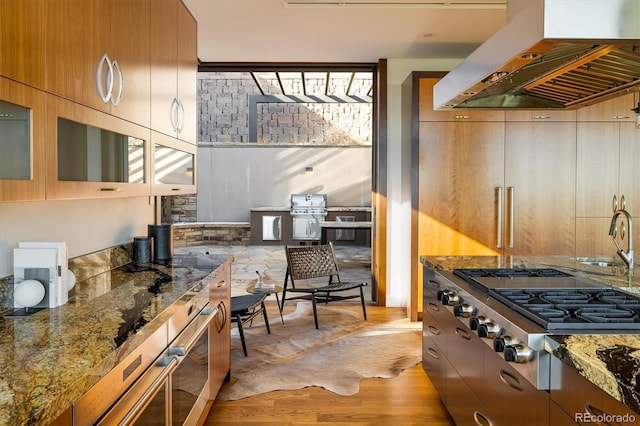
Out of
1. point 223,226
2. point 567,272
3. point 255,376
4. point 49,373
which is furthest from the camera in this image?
point 223,226

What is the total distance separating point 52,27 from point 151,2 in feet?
3.51

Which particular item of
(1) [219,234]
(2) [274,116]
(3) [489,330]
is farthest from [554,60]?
(2) [274,116]

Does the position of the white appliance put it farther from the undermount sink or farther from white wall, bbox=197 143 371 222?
white wall, bbox=197 143 371 222

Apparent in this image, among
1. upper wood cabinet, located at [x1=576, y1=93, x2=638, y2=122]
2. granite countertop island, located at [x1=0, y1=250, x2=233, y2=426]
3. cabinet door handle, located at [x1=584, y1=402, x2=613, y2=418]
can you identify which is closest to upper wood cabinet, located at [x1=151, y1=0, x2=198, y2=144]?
granite countertop island, located at [x1=0, y1=250, x2=233, y2=426]

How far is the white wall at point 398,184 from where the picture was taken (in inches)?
215

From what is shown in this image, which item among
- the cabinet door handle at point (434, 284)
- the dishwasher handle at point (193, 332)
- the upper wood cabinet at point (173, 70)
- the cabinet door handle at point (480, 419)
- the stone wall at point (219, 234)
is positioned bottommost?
the cabinet door handle at point (480, 419)

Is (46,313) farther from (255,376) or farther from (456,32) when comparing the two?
(456,32)

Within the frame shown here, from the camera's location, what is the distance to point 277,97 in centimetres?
1256

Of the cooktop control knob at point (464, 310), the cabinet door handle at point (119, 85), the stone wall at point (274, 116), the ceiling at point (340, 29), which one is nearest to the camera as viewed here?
the cabinet door handle at point (119, 85)

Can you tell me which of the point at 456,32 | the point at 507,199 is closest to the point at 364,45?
the point at 456,32

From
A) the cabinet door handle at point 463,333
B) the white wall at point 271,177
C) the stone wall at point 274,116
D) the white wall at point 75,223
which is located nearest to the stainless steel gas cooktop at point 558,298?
the cabinet door handle at point 463,333

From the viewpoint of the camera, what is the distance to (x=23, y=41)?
4.76 ft

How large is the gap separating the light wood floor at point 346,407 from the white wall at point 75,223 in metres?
1.17

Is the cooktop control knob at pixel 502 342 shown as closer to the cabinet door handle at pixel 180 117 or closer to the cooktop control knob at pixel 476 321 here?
the cooktop control knob at pixel 476 321
